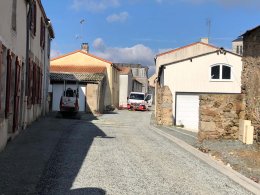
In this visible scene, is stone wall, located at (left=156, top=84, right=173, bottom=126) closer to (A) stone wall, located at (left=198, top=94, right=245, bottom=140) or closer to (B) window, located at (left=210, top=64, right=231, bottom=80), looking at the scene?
(B) window, located at (left=210, top=64, right=231, bottom=80)

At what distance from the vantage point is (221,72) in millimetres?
33281

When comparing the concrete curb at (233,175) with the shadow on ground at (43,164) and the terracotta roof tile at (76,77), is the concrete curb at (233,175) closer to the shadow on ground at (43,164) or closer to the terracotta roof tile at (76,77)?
the shadow on ground at (43,164)

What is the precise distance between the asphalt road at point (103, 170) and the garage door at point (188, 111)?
15.7 meters

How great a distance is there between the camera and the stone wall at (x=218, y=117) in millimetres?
18859

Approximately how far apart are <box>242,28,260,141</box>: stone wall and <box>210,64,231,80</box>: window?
44.3 ft

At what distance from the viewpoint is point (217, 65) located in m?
33.2

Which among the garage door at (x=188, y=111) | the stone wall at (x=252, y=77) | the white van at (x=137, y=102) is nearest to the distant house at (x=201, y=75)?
the garage door at (x=188, y=111)

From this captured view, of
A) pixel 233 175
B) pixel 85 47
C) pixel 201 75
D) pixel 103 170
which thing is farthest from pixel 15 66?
pixel 85 47

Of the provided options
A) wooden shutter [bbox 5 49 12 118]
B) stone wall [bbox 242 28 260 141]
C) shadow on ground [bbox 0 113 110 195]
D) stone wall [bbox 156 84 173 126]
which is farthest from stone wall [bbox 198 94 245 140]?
stone wall [bbox 156 84 173 126]

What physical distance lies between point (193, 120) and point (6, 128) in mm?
19841

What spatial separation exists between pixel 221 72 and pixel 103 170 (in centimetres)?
2361

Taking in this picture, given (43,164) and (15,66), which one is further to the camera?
(15,66)

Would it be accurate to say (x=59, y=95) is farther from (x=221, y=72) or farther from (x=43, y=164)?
(x=43, y=164)

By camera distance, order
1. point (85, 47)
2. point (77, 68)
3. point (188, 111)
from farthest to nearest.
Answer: point (85, 47)
point (77, 68)
point (188, 111)
